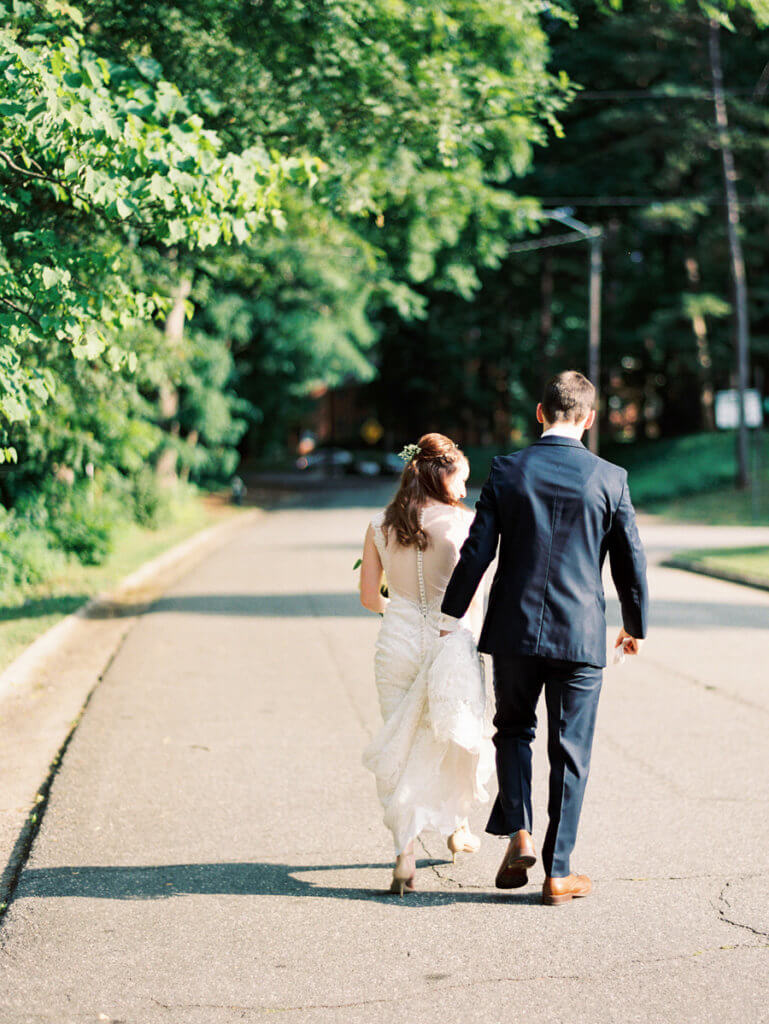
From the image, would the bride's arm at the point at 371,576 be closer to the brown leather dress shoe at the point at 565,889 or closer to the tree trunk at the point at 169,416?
the brown leather dress shoe at the point at 565,889

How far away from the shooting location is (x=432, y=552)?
4793mm

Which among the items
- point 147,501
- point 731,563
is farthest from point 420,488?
point 147,501

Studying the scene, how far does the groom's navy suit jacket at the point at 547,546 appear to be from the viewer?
14.7ft

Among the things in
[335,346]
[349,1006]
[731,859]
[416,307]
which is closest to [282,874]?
[349,1006]

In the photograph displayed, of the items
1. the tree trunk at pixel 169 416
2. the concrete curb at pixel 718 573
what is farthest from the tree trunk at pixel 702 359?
the concrete curb at pixel 718 573

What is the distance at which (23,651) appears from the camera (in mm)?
9711

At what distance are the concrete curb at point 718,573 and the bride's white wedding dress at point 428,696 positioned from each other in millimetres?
11241

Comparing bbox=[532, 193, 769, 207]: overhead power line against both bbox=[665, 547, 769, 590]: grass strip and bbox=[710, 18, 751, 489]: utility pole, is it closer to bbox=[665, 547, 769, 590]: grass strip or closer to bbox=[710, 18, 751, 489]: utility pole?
bbox=[710, 18, 751, 489]: utility pole

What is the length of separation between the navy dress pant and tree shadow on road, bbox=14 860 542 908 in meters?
0.30

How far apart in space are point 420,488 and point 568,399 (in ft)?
2.26

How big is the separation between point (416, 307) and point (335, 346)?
9672mm

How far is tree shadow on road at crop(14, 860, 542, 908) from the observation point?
4695mm

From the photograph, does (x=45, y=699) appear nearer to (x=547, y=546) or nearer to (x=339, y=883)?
(x=339, y=883)

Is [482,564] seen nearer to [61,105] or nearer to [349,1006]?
[349,1006]
